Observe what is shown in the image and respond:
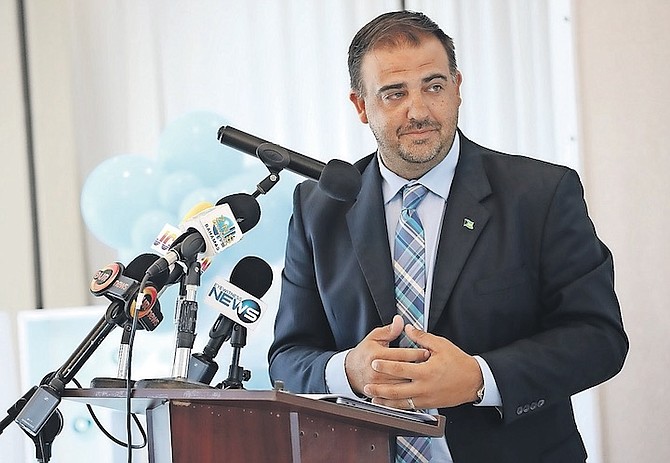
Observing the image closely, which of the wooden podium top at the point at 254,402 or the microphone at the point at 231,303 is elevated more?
the microphone at the point at 231,303

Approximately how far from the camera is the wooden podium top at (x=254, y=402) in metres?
1.44

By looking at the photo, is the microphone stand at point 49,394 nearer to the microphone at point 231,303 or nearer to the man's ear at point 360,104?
the microphone at point 231,303

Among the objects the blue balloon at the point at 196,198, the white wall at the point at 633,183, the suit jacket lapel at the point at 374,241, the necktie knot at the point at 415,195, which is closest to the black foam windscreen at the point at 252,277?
the suit jacket lapel at the point at 374,241

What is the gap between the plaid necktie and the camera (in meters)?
2.08

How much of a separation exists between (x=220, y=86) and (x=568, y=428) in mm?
2829

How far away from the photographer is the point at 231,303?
176 centimetres

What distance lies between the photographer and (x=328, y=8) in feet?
14.7

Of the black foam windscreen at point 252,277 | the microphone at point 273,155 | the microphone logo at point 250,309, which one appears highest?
the microphone at point 273,155

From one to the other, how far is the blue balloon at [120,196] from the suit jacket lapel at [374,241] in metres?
1.38

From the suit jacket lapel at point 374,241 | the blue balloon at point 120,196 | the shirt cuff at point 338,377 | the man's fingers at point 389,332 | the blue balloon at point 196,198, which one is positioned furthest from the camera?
the blue balloon at point 120,196

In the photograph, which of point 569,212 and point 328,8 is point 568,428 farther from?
point 328,8

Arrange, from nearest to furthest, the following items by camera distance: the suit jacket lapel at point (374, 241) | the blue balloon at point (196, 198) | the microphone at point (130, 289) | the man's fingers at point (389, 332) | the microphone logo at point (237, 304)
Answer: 1. the microphone at point (130, 289)
2. the microphone logo at point (237, 304)
3. the man's fingers at point (389, 332)
4. the suit jacket lapel at point (374, 241)
5. the blue balloon at point (196, 198)

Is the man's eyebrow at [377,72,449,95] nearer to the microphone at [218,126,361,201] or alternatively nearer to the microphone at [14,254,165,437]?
the microphone at [218,126,361,201]

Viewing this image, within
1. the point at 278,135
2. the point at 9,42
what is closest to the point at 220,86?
the point at 278,135
